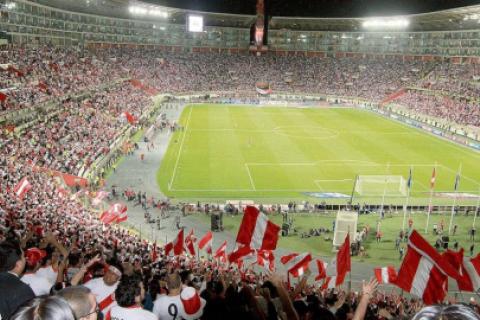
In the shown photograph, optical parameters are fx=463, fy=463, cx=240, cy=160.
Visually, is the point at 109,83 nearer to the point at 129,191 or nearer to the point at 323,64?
the point at 129,191

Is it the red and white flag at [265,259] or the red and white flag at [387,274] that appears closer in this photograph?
the red and white flag at [387,274]

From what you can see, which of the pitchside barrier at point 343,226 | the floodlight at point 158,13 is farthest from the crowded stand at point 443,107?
the floodlight at point 158,13

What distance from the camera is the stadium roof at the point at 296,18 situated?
8162 cm

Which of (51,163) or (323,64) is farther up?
(323,64)

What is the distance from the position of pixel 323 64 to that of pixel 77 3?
60.0m

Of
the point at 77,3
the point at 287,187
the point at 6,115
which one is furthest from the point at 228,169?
the point at 77,3

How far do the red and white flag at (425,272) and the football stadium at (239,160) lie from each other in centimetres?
4

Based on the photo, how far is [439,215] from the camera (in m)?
33.7

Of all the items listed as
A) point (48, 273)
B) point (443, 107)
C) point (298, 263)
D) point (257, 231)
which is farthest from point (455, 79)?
point (48, 273)

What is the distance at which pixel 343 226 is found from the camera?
27281 mm

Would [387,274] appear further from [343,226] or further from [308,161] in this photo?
[308,161]

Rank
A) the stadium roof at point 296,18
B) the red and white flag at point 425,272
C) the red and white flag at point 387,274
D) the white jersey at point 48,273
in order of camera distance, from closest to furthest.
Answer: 1. the white jersey at point 48,273
2. the red and white flag at point 425,272
3. the red and white flag at point 387,274
4. the stadium roof at point 296,18

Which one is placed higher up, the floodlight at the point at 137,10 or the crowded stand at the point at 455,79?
the floodlight at the point at 137,10

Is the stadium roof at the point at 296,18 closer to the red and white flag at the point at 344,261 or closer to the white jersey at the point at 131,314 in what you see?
the red and white flag at the point at 344,261
